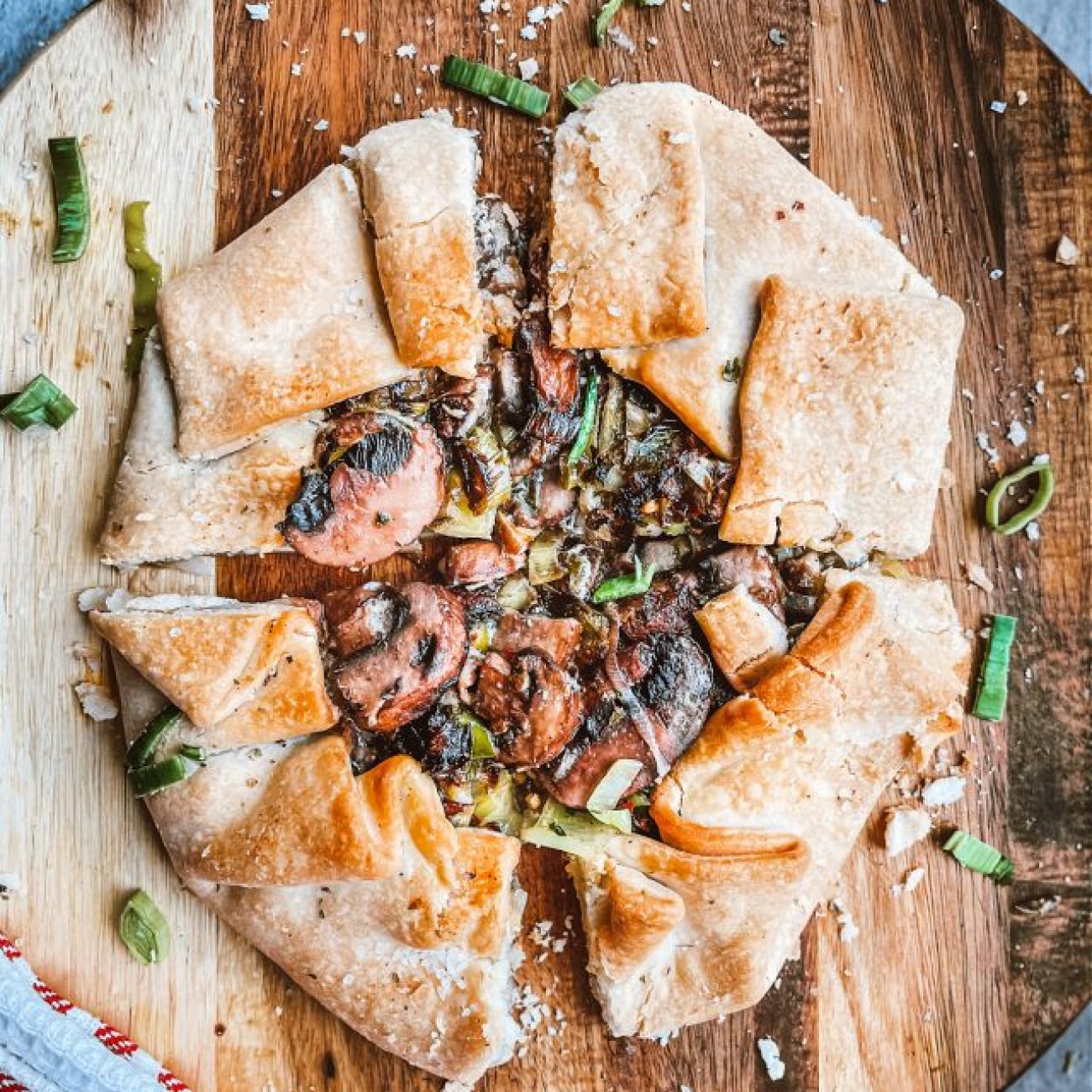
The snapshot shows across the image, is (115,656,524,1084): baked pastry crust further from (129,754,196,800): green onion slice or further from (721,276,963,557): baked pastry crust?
(721,276,963,557): baked pastry crust

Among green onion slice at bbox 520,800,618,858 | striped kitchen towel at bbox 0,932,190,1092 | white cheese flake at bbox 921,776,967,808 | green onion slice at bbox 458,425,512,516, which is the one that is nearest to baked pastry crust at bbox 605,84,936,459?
green onion slice at bbox 458,425,512,516

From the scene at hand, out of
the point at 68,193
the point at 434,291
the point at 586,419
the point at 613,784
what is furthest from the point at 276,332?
the point at 613,784

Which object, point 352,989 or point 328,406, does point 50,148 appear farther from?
point 352,989

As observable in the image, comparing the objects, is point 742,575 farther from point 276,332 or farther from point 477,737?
point 276,332

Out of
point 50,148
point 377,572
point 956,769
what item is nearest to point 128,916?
point 377,572

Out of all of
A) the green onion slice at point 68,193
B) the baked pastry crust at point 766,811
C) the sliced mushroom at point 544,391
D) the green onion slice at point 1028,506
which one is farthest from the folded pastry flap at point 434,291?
the green onion slice at point 1028,506

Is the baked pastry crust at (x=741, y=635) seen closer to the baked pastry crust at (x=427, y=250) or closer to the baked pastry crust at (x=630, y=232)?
the baked pastry crust at (x=630, y=232)

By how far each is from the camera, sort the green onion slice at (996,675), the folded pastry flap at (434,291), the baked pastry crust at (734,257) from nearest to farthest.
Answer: the folded pastry flap at (434,291)
the baked pastry crust at (734,257)
the green onion slice at (996,675)
